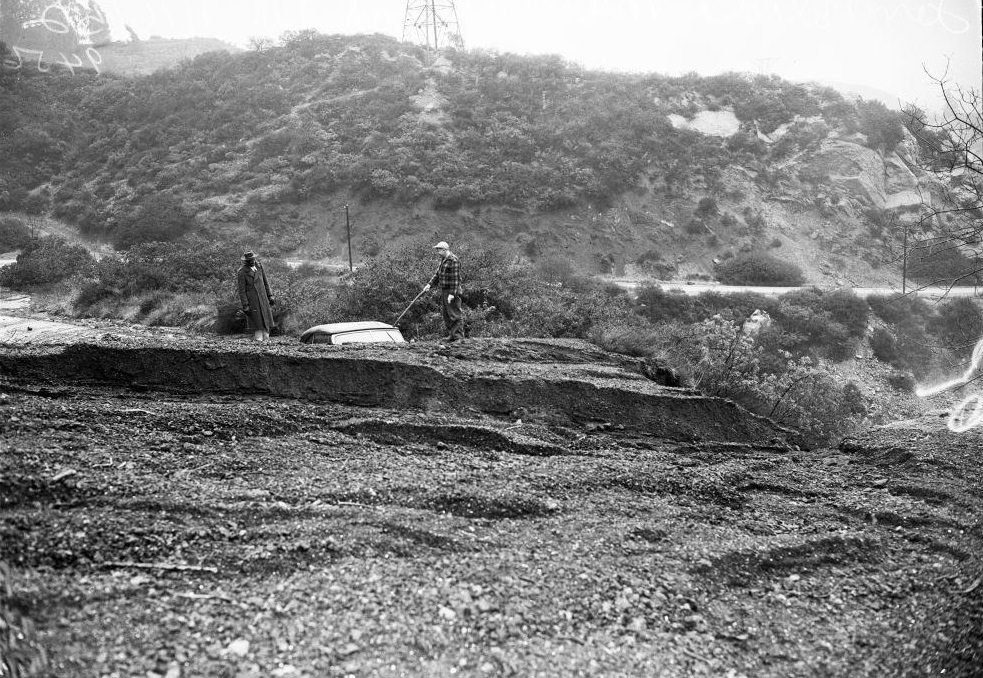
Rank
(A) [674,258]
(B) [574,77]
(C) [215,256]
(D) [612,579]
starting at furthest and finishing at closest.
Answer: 1. (B) [574,77]
2. (A) [674,258]
3. (C) [215,256]
4. (D) [612,579]

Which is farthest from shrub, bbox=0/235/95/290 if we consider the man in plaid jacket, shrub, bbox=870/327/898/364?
shrub, bbox=870/327/898/364

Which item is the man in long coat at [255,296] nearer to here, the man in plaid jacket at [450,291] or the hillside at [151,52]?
the man in plaid jacket at [450,291]

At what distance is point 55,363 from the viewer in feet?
23.4

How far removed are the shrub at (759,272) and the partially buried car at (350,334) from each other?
68.1 ft

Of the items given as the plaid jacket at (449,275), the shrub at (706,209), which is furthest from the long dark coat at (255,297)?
the shrub at (706,209)

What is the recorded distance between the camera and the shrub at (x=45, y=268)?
21.7 meters

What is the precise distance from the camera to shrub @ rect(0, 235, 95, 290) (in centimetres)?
2167

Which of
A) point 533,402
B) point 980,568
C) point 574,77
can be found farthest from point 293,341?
point 574,77

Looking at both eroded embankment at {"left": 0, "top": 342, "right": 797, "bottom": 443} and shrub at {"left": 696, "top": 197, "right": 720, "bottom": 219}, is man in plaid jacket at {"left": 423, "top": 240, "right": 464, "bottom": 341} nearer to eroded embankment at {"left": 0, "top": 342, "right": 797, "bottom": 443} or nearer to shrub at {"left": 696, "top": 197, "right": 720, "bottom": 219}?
eroded embankment at {"left": 0, "top": 342, "right": 797, "bottom": 443}

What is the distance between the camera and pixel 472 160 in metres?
32.1

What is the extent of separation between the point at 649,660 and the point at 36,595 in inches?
133

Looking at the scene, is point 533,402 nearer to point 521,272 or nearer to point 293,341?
point 293,341

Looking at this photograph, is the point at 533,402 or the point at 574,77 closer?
the point at 533,402

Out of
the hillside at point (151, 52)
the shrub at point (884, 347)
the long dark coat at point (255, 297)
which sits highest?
the hillside at point (151, 52)
